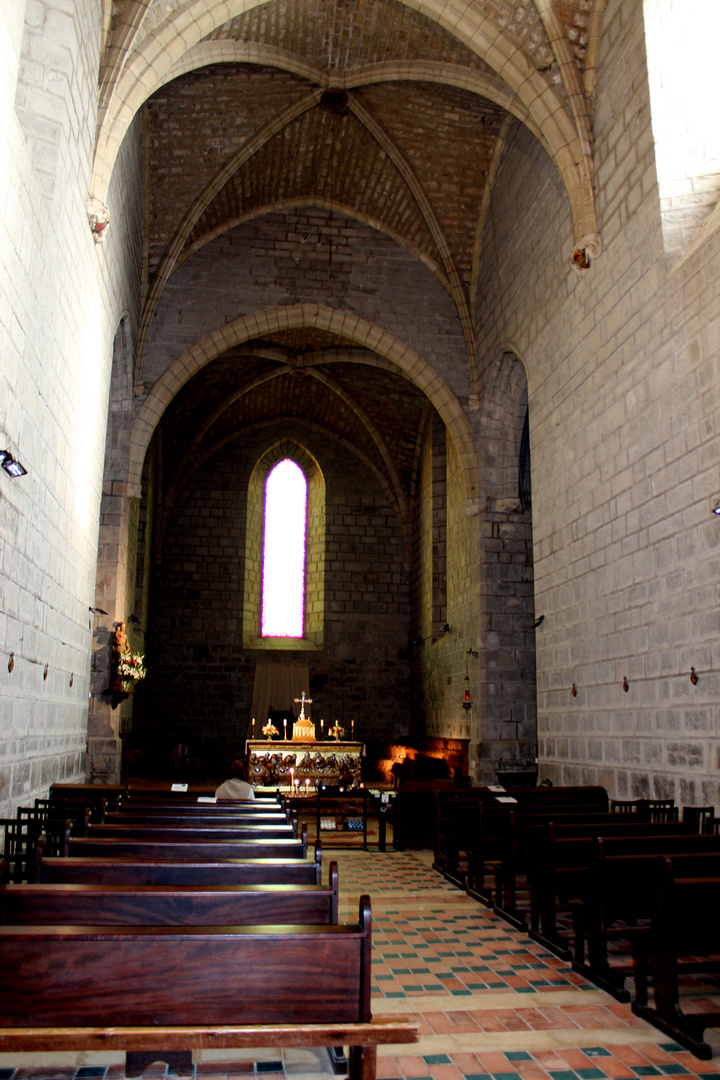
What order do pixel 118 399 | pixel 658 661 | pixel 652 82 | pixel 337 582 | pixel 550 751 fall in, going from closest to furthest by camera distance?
pixel 658 661, pixel 652 82, pixel 550 751, pixel 118 399, pixel 337 582

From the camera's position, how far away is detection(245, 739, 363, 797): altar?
14.0m

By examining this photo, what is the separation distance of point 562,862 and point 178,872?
2.56 metres

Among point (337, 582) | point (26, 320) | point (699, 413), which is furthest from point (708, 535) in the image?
point (337, 582)

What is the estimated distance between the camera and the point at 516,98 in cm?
1100

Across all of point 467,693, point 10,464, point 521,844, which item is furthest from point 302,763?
point 10,464

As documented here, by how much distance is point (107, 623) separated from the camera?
1323 centimetres

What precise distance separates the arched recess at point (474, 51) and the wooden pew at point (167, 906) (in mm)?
8036

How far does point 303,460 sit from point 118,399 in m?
8.74

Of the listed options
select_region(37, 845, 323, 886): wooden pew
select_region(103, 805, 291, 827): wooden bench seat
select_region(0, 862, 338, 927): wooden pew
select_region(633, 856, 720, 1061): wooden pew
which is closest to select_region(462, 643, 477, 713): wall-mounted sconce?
select_region(103, 805, 291, 827): wooden bench seat

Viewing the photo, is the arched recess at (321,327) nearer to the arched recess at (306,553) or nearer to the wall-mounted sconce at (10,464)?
the arched recess at (306,553)

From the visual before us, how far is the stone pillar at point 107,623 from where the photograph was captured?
42.3ft

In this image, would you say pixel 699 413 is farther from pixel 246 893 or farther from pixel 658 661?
pixel 246 893

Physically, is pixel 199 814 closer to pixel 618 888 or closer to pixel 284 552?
pixel 618 888

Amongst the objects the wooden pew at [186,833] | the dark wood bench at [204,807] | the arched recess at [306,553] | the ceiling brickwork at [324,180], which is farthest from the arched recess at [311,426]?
the wooden pew at [186,833]
